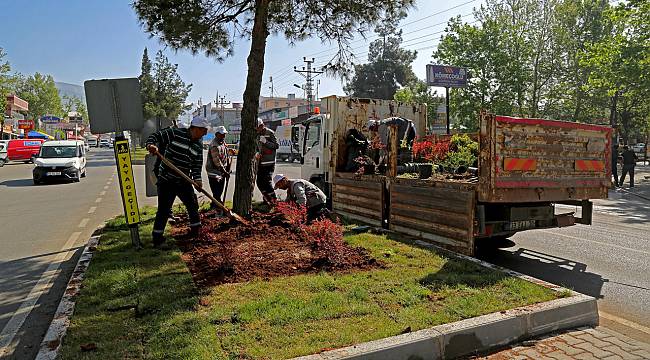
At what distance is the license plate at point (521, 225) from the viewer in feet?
→ 21.2

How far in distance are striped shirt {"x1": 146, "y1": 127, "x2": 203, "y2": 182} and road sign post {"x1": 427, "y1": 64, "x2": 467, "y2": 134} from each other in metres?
22.6

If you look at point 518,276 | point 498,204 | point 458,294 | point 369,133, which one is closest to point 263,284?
point 458,294

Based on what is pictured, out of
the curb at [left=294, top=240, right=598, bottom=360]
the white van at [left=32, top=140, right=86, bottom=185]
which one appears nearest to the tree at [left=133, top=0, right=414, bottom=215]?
the curb at [left=294, top=240, right=598, bottom=360]

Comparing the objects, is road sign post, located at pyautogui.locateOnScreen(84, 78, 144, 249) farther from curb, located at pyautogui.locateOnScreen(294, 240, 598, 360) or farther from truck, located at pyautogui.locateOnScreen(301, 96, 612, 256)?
curb, located at pyautogui.locateOnScreen(294, 240, 598, 360)

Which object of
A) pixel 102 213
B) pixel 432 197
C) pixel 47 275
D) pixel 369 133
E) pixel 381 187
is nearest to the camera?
pixel 47 275

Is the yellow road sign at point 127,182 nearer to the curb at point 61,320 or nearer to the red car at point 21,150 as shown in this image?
the curb at point 61,320

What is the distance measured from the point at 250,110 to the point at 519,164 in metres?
4.28

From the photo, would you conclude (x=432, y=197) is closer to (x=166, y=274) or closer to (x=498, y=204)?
(x=498, y=204)

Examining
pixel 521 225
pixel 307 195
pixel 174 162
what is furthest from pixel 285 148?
pixel 521 225

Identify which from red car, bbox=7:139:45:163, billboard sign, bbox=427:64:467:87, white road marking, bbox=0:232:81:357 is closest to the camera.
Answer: white road marking, bbox=0:232:81:357

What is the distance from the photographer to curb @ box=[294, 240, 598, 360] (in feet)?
11.3

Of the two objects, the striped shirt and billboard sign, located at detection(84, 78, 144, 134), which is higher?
billboard sign, located at detection(84, 78, 144, 134)

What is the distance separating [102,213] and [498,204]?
9252 mm

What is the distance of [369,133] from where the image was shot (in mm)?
10211
